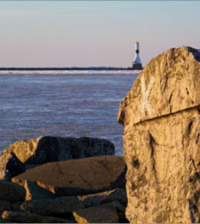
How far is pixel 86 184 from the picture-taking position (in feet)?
19.3

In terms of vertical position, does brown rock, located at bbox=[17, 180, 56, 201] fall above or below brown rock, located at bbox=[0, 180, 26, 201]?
below

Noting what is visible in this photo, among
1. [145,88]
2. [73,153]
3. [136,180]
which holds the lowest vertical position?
→ [73,153]

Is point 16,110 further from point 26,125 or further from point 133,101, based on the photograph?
point 133,101

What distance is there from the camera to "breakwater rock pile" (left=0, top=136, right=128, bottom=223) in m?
4.80

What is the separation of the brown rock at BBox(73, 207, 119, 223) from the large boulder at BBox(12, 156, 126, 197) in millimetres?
900

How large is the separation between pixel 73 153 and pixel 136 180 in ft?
13.4

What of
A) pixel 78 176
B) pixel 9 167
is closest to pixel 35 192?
pixel 78 176

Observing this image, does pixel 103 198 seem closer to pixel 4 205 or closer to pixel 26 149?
pixel 4 205

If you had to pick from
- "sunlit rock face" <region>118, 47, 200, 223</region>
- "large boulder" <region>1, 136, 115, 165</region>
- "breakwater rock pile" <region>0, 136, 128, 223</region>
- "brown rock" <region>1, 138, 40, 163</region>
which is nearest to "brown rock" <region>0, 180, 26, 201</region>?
"breakwater rock pile" <region>0, 136, 128, 223</region>

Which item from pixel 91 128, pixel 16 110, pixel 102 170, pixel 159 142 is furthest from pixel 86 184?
pixel 16 110

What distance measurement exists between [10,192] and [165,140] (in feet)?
7.48

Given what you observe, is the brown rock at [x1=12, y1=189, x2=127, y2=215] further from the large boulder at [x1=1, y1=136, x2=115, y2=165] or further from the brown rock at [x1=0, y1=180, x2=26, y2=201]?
the large boulder at [x1=1, y1=136, x2=115, y2=165]

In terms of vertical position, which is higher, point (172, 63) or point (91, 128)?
point (172, 63)

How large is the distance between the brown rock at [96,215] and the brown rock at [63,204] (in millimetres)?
226
